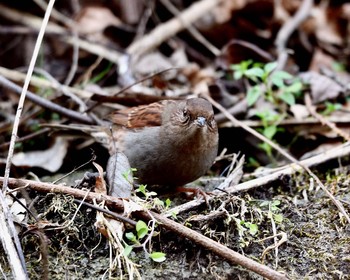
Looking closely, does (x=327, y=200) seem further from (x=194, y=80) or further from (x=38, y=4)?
(x=38, y=4)

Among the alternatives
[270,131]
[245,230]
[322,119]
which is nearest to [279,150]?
[270,131]

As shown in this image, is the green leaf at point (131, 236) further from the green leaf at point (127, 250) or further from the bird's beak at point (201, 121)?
the bird's beak at point (201, 121)

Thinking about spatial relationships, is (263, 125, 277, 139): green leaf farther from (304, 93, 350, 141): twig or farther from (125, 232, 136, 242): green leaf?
(125, 232, 136, 242): green leaf

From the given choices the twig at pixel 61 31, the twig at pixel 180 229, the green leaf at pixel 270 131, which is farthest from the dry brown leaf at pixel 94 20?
the twig at pixel 180 229

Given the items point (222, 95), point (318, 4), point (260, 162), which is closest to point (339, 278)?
point (260, 162)

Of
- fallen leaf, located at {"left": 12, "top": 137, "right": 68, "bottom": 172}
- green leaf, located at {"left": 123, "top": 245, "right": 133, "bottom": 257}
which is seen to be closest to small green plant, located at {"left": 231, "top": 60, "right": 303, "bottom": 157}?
fallen leaf, located at {"left": 12, "top": 137, "right": 68, "bottom": 172}

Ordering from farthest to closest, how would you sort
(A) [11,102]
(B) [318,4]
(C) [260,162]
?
(B) [318,4], (A) [11,102], (C) [260,162]
